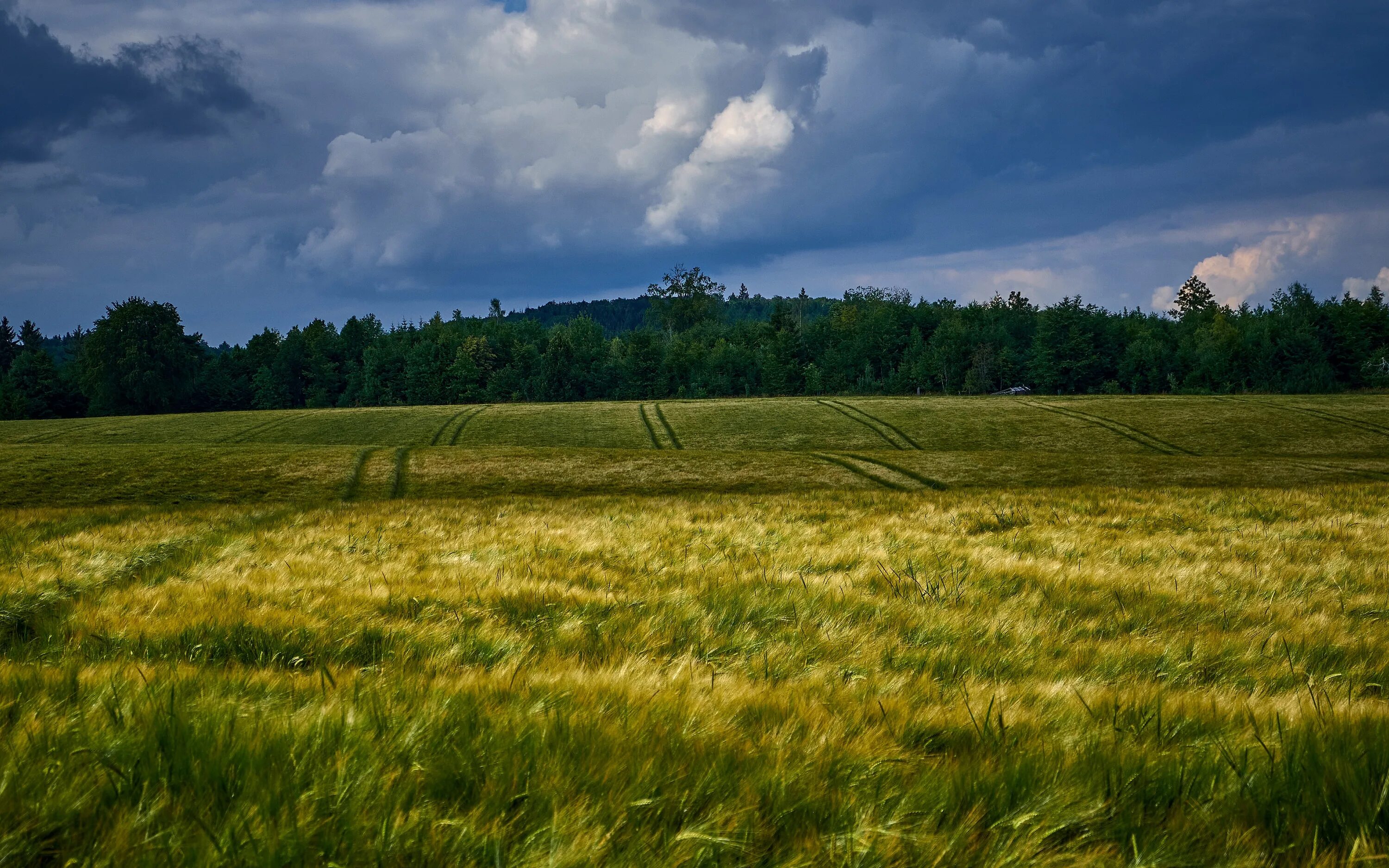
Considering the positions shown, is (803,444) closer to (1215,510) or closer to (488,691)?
(1215,510)

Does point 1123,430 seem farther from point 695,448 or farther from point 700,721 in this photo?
point 700,721

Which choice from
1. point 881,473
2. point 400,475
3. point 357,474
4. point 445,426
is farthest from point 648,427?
point 357,474

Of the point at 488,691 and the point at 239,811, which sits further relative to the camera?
the point at 488,691

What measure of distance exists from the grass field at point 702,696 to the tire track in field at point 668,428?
1973 inches

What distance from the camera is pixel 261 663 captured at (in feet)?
13.6

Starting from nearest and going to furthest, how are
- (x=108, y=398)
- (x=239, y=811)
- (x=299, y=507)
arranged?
(x=239, y=811) → (x=299, y=507) → (x=108, y=398)

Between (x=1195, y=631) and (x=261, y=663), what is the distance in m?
6.93

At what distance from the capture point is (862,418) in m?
72.2

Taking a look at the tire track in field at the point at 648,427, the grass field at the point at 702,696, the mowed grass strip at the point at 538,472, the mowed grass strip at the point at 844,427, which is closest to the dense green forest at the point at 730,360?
the mowed grass strip at the point at 844,427

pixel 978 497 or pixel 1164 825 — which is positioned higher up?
pixel 1164 825

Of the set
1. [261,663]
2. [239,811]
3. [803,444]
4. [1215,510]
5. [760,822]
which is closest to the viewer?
[239,811]

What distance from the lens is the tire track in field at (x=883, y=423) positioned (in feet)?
199

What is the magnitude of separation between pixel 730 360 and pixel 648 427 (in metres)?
75.1

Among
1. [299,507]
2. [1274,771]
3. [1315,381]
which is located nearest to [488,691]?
[1274,771]
